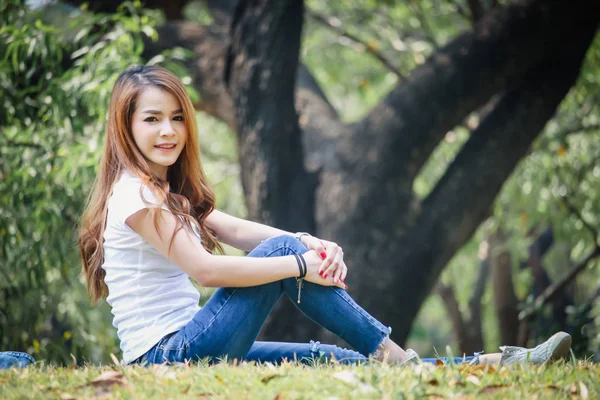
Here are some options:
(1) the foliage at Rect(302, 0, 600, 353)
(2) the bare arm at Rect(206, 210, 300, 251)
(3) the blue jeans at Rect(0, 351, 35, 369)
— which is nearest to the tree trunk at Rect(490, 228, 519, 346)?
(1) the foliage at Rect(302, 0, 600, 353)

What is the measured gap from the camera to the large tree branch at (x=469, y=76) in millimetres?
5215

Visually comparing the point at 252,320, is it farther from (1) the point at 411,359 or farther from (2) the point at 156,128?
(2) the point at 156,128

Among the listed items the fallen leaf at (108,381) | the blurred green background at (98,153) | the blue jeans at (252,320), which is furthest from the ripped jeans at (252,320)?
the blurred green background at (98,153)

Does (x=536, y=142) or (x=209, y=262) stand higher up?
(x=209, y=262)

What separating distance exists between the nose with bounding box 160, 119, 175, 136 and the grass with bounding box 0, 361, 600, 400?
0.99 m

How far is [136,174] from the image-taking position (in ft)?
9.69

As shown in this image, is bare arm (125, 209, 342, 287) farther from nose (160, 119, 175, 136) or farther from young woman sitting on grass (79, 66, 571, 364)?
nose (160, 119, 175, 136)

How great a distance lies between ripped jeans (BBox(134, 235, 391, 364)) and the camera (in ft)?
9.15

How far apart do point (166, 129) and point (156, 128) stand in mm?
45

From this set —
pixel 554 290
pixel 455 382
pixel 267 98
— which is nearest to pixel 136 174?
pixel 455 382

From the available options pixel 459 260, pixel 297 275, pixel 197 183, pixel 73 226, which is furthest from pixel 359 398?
pixel 459 260

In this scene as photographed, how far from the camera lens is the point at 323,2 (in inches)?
331

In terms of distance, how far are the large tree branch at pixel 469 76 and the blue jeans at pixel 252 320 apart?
2432 millimetres

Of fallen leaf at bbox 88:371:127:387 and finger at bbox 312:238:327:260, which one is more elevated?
finger at bbox 312:238:327:260
